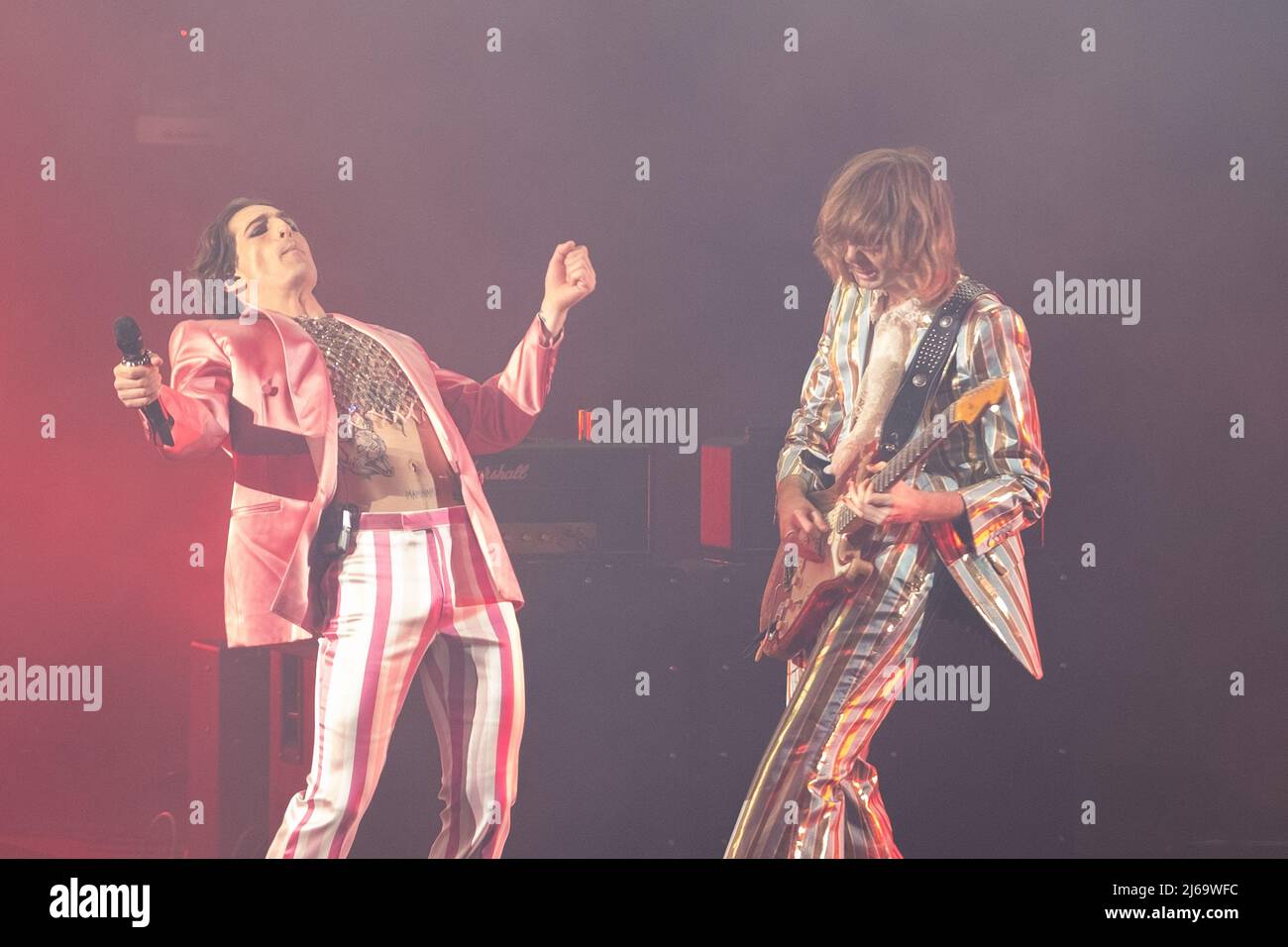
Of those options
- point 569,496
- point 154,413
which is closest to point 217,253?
point 154,413

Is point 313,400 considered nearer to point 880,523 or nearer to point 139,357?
point 139,357

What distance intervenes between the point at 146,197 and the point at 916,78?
6.97 ft

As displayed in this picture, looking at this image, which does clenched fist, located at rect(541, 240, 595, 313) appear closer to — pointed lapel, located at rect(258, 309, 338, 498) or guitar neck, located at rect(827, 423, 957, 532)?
pointed lapel, located at rect(258, 309, 338, 498)

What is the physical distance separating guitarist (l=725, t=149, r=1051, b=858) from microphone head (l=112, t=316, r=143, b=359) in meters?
1.74

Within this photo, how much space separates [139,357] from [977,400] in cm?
223

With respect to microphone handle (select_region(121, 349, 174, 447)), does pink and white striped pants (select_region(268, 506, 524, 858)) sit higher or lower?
lower

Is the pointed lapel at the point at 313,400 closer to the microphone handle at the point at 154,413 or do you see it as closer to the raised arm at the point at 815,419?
the microphone handle at the point at 154,413

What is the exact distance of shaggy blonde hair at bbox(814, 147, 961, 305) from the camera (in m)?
3.21

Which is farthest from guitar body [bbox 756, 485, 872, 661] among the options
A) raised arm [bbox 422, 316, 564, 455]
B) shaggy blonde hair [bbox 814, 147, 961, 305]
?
raised arm [bbox 422, 316, 564, 455]

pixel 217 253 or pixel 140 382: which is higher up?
pixel 217 253

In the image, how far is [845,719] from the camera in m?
3.16

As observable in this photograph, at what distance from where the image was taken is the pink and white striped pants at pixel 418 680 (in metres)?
3.04

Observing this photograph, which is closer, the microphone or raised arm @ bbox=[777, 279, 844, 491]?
the microphone
